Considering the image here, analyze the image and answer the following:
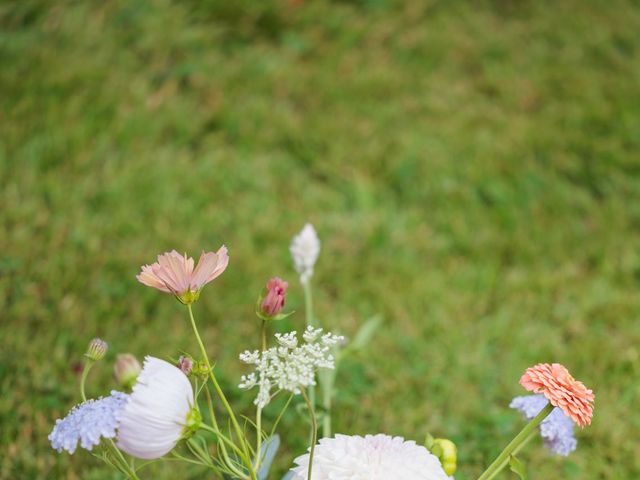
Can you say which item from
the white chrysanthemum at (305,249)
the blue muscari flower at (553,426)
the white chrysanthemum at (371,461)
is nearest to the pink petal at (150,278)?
the white chrysanthemum at (371,461)

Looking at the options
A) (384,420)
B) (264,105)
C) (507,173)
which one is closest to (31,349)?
(384,420)

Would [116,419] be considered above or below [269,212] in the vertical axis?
above

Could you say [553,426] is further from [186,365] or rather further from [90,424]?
[90,424]

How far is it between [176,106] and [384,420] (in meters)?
1.31

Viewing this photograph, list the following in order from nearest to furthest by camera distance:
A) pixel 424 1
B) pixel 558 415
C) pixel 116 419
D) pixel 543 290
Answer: pixel 116 419 → pixel 558 415 → pixel 543 290 → pixel 424 1

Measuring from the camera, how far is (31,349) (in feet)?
5.36

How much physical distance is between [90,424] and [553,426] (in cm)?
66

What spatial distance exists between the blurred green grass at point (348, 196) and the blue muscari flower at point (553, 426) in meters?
0.46

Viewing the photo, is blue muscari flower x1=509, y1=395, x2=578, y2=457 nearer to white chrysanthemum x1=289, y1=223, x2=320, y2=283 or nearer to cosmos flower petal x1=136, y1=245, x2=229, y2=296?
white chrysanthemum x1=289, y1=223, x2=320, y2=283

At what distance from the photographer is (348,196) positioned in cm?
238

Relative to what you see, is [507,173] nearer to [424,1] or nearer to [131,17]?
[424,1]

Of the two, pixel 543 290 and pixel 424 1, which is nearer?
pixel 543 290

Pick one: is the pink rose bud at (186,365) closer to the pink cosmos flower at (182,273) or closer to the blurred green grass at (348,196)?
the pink cosmos flower at (182,273)

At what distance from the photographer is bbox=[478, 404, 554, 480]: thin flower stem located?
92 centimetres
